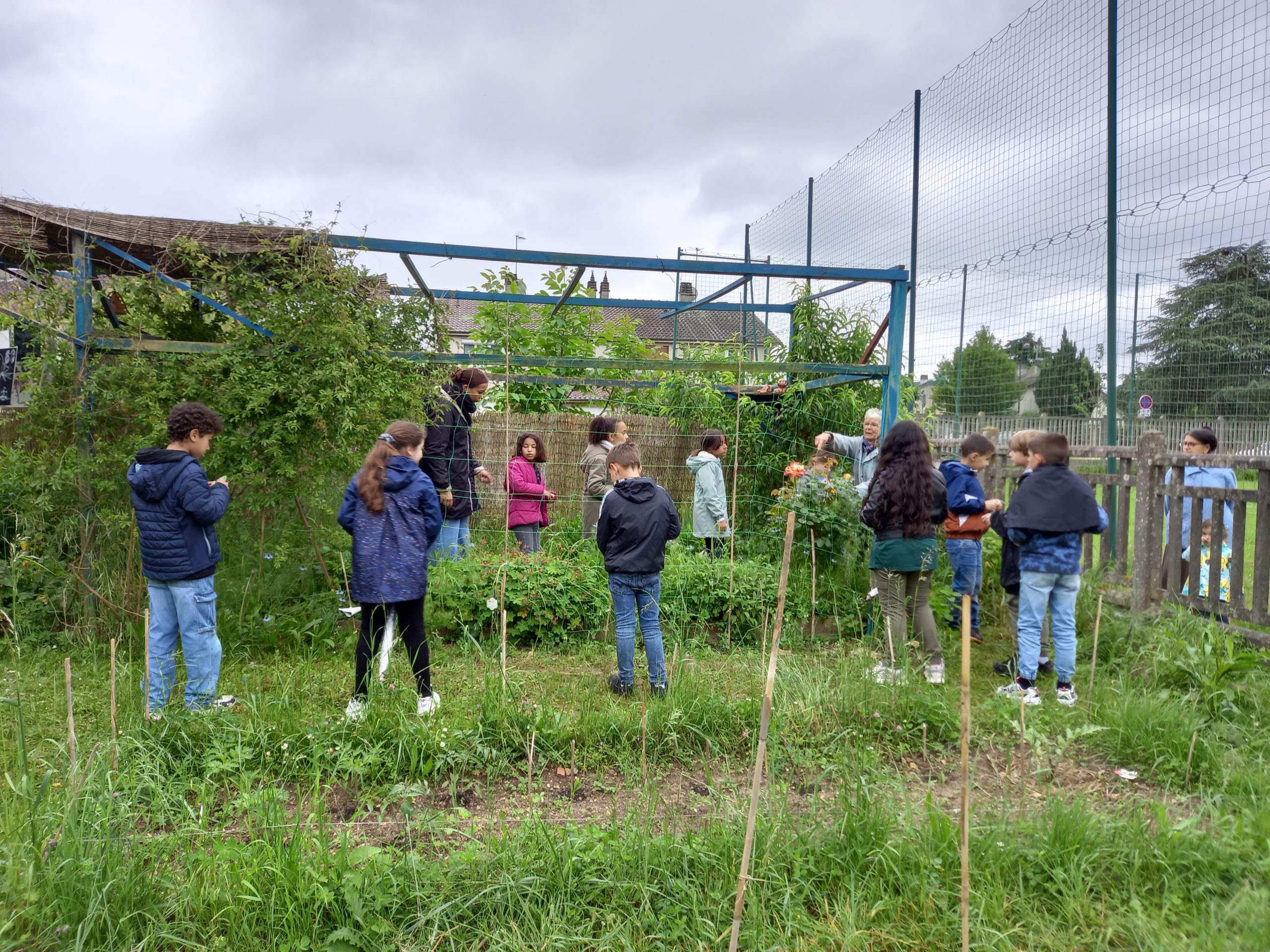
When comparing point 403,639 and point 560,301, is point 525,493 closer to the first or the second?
point 560,301

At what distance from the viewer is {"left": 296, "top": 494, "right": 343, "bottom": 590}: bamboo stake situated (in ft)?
16.6

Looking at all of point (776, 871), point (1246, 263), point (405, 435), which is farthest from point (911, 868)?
point (1246, 263)

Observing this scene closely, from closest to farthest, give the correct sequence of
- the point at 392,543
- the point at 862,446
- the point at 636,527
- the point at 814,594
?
1. the point at 814,594
2. the point at 392,543
3. the point at 636,527
4. the point at 862,446

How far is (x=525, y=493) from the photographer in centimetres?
623

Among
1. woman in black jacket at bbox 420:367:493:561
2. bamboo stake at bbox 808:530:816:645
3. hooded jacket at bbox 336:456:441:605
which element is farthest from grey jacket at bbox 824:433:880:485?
hooded jacket at bbox 336:456:441:605

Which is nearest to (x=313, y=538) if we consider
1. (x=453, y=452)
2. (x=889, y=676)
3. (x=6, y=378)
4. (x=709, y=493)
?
(x=453, y=452)

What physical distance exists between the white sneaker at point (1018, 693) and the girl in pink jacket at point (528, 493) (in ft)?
11.8

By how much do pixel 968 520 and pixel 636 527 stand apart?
2.62 metres

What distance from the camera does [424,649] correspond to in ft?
13.1

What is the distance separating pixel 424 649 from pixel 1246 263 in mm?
5627

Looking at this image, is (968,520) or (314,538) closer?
(314,538)

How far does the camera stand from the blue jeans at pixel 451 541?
217 inches

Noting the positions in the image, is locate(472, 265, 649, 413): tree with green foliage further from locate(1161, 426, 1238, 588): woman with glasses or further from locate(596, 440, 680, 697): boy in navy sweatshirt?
locate(1161, 426, 1238, 588): woman with glasses

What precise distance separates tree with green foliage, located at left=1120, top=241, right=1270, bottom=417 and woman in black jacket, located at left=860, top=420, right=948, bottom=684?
6.89 ft
